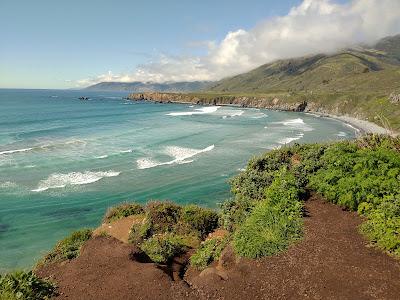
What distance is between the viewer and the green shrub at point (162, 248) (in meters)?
16.9

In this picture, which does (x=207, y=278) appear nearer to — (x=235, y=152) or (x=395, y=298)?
(x=395, y=298)

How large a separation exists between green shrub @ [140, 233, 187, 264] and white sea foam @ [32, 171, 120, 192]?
21493mm

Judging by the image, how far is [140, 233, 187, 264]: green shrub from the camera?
1692 centimetres

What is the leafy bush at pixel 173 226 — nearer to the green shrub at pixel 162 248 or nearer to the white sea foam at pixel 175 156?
the green shrub at pixel 162 248

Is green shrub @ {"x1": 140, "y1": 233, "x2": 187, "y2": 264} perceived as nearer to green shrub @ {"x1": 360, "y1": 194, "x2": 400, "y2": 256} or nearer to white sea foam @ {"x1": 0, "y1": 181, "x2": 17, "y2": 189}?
green shrub @ {"x1": 360, "y1": 194, "x2": 400, "y2": 256}

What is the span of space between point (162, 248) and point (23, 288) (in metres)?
7.11

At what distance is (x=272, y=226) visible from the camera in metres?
15.3

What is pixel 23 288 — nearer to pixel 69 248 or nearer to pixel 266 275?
pixel 69 248

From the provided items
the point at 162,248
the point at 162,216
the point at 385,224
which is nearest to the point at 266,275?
the point at 385,224

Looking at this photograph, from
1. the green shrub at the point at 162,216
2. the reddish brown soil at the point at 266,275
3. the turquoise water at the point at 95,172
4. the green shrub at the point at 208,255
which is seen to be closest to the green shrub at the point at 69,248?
the reddish brown soil at the point at 266,275

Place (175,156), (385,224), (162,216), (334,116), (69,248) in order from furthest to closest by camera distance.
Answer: (334,116)
(175,156)
(162,216)
(69,248)
(385,224)

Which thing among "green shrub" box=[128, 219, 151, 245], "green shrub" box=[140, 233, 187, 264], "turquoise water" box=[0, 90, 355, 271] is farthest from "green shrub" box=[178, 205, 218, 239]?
"turquoise water" box=[0, 90, 355, 271]

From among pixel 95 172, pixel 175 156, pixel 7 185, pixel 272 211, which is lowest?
pixel 7 185

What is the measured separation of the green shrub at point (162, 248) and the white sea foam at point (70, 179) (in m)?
21.5
